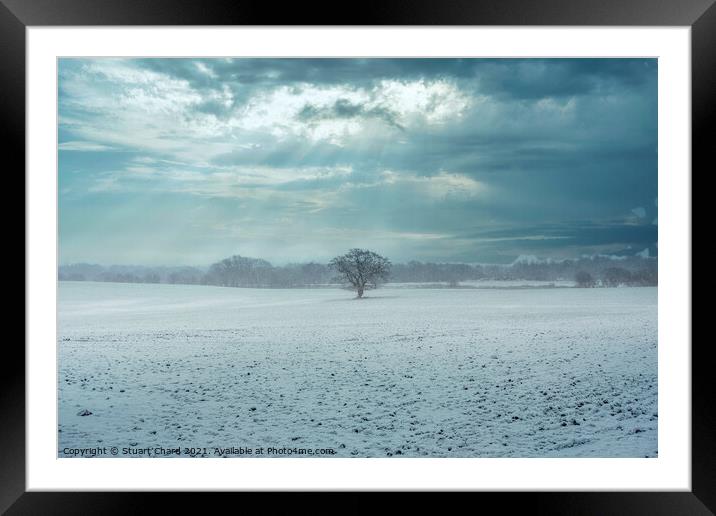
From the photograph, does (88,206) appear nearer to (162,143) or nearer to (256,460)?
(162,143)

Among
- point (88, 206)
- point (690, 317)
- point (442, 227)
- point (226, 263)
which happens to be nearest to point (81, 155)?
point (88, 206)

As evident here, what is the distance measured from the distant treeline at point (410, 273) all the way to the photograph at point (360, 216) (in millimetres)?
36

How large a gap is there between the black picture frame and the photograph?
183cm

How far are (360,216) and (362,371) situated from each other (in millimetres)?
2356

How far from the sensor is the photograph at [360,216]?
471cm

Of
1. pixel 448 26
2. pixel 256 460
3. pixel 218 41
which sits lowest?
pixel 256 460

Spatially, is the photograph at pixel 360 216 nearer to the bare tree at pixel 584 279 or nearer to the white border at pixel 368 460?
the bare tree at pixel 584 279

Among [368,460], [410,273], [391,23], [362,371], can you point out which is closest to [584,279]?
[410,273]

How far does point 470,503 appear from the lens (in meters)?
2.19

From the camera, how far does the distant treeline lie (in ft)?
18.9

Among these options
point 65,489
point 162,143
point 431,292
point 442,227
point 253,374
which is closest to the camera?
point 65,489

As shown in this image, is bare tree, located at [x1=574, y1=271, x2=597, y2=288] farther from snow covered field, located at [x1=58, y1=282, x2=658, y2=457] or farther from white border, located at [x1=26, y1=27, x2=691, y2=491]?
white border, located at [x1=26, y1=27, x2=691, y2=491]

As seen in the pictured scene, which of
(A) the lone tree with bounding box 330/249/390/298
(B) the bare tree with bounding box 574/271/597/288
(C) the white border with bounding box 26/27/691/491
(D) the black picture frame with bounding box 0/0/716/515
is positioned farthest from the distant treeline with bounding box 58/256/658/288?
(D) the black picture frame with bounding box 0/0/716/515

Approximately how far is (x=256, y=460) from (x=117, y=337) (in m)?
3.92
